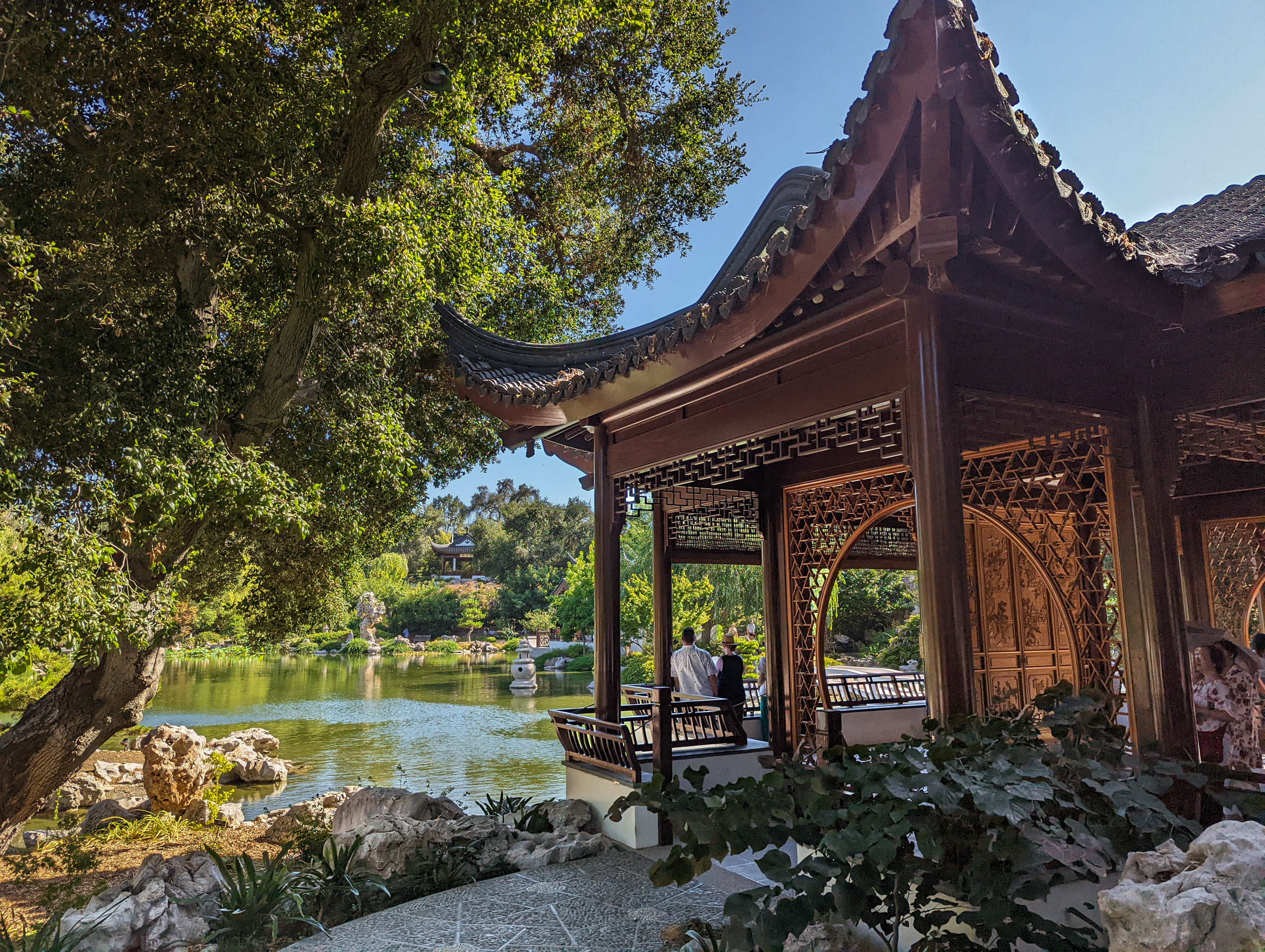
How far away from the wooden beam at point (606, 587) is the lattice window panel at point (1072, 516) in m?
2.44

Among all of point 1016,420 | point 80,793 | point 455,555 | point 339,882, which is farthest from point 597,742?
point 455,555

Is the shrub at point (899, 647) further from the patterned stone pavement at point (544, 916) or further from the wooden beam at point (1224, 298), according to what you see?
the wooden beam at point (1224, 298)

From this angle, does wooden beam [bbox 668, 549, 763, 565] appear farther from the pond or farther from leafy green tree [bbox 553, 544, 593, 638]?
leafy green tree [bbox 553, 544, 593, 638]

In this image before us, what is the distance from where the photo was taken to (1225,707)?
14.2ft

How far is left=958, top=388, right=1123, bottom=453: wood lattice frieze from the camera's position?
3.34m

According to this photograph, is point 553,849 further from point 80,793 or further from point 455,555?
point 455,555

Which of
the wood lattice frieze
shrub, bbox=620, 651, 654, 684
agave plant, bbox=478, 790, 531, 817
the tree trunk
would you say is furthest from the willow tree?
shrub, bbox=620, 651, 654, 684

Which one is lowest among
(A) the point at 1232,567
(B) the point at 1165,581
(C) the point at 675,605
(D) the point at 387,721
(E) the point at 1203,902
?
(D) the point at 387,721

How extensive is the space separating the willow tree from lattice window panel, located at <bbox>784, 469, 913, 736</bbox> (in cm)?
273

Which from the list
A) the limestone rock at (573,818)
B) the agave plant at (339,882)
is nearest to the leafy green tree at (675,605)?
the limestone rock at (573,818)

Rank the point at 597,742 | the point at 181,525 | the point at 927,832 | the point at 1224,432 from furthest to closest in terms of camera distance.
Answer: the point at 597,742 < the point at 181,525 < the point at 1224,432 < the point at 927,832

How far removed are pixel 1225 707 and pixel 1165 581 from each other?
142 centimetres

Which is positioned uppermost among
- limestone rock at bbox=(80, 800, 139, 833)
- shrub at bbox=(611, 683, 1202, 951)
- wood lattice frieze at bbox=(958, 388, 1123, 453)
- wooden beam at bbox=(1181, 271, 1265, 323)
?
wooden beam at bbox=(1181, 271, 1265, 323)

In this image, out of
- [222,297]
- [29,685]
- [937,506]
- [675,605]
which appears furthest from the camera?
[675,605]
